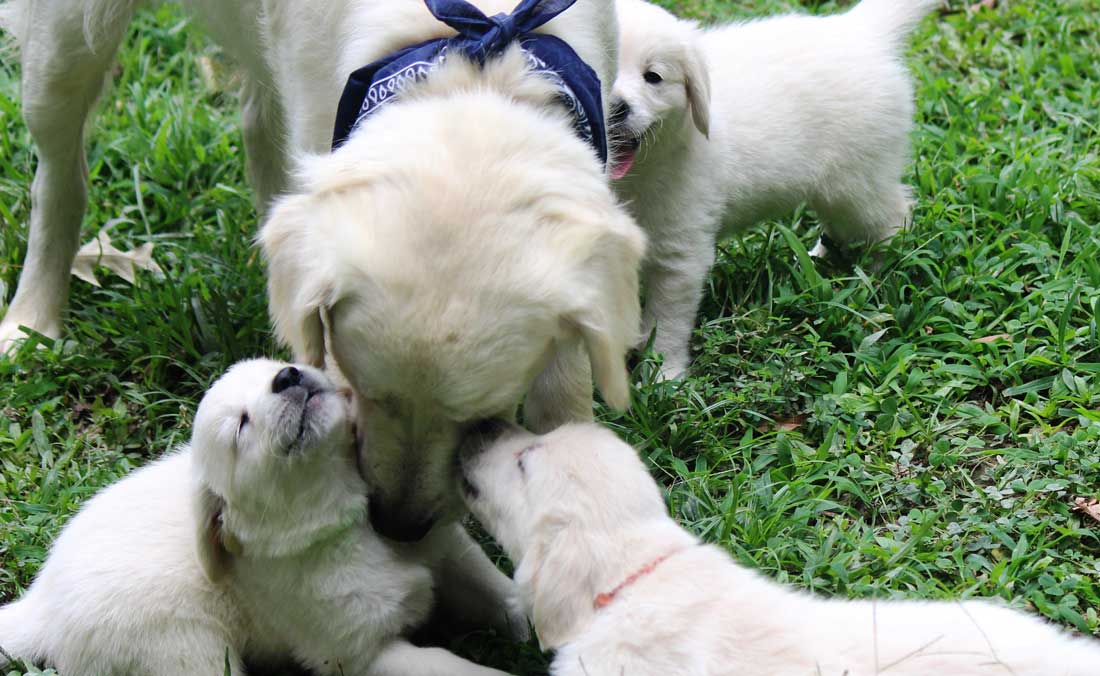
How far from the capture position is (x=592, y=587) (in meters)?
2.68

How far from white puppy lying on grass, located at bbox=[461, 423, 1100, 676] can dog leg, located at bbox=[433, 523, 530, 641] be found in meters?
0.51

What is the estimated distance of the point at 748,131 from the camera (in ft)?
15.4

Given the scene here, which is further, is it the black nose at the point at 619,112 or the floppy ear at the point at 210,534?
the black nose at the point at 619,112

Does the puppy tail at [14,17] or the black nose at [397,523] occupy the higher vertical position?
the puppy tail at [14,17]

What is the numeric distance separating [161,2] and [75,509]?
185cm

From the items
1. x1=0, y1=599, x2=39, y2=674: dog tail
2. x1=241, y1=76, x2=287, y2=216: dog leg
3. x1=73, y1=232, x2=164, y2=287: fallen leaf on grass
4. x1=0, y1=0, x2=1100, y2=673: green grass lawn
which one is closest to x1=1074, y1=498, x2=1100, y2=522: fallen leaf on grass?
x1=0, y1=0, x2=1100, y2=673: green grass lawn

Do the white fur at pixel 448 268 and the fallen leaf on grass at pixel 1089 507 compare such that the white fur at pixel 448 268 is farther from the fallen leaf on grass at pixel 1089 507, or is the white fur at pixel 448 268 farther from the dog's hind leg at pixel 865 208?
the dog's hind leg at pixel 865 208

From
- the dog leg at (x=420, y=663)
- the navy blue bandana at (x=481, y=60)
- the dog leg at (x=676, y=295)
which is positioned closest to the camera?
the dog leg at (x=420, y=663)

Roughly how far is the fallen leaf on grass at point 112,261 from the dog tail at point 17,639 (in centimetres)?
198

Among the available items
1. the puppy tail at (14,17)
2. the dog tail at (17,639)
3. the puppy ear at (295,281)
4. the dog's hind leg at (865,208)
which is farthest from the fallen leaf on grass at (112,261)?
the dog's hind leg at (865,208)

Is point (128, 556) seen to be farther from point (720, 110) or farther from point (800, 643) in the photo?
point (720, 110)

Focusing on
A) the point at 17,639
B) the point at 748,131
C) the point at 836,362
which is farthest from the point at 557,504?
the point at 748,131

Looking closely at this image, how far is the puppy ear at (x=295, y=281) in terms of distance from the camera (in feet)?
9.55

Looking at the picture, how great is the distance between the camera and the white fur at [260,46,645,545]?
2.73 m
